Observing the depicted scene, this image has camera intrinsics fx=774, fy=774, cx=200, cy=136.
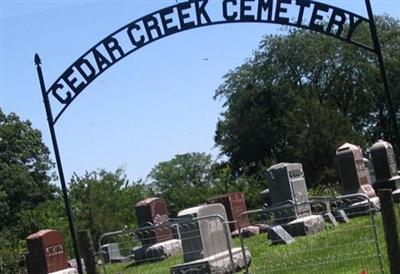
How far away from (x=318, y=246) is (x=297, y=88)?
43.7 metres

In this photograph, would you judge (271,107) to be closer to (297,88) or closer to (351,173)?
(297,88)

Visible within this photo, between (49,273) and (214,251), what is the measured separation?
8230 mm

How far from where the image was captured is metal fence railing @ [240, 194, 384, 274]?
37.0 feet

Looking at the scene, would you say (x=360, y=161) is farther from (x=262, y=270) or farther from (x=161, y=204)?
(x=262, y=270)

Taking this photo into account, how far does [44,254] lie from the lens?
2142 centimetres

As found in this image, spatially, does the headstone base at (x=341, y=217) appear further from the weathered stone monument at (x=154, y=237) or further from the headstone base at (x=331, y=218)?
the weathered stone monument at (x=154, y=237)

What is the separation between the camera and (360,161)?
82.5 feet

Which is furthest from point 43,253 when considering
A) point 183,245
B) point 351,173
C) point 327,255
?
point 327,255

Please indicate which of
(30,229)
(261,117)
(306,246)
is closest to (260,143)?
(261,117)

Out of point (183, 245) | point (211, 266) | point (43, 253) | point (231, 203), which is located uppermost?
point (231, 203)

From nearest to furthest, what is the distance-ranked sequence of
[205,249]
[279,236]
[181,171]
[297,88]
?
[205,249] < [279,236] < [297,88] < [181,171]

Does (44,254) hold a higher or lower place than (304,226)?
higher

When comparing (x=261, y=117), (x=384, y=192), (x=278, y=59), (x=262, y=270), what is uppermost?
(x=278, y=59)

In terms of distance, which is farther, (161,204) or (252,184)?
(252,184)
